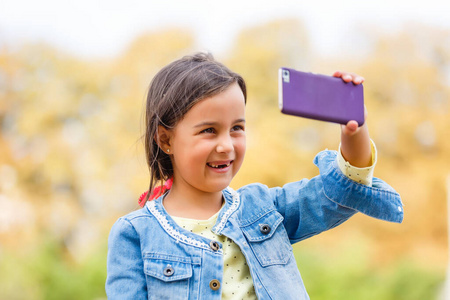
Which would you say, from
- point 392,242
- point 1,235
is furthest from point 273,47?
point 1,235

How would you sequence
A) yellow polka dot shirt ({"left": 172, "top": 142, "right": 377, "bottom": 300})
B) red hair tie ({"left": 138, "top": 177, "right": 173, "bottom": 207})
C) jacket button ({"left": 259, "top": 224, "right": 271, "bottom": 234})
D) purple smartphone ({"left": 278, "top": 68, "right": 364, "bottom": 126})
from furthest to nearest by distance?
red hair tie ({"left": 138, "top": 177, "right": 173, "bottom": 207}) < jacket button ({"left": 259, "top": 224, "right": 271, "bottom": 234}) < yellow polka dot shirt ({"left": 172, "top": 142, "right": 377, "bottom": 300}) < purple smartphone ({"left": 278, "top": 68, "right": 364, "bottom": 126})

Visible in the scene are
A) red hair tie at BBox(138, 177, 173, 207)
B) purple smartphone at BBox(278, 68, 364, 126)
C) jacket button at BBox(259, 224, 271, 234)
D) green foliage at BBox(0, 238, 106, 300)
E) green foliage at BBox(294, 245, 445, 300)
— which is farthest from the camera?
green foliage at BBox(0, 238, 106, 300)

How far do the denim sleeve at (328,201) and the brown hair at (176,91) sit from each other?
0.26 m

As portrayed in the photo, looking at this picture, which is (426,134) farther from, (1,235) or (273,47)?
(1,235)

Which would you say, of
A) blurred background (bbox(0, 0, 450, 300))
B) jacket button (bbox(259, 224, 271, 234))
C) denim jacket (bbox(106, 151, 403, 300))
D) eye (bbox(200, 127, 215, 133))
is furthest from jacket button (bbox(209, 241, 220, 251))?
blurred background (bbox(0, 0, 450, 300))

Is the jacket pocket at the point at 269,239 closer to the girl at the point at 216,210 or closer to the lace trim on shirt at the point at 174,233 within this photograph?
the girl at the point at 216,210

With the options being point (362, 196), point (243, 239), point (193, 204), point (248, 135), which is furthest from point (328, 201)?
point (248, 135)

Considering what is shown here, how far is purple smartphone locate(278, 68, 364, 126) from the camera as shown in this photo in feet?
3.04

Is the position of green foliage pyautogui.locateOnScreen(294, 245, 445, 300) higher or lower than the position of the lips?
lower

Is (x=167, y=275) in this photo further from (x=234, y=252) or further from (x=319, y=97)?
(x=319, y=97)

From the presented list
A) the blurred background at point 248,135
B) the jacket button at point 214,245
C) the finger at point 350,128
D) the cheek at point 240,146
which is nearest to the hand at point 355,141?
the finger at point 350,128

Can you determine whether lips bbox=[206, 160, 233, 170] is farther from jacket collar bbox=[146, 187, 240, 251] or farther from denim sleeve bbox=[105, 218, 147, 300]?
denim sleeve bbox=[105, 218, 147, 300]

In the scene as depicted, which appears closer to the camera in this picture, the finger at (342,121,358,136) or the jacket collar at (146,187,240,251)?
the finger at (342,121,358,136)

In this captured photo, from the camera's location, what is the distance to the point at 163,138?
1.26 meters
